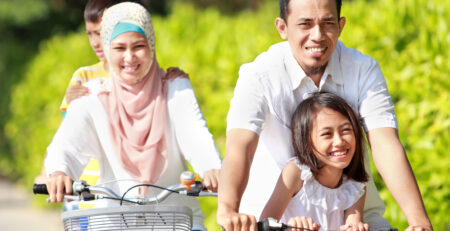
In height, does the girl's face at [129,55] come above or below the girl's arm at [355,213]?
above

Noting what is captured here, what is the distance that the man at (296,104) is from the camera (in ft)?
9.84

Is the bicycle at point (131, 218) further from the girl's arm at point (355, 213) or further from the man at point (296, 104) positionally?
the girl's arm at point (355, 213)

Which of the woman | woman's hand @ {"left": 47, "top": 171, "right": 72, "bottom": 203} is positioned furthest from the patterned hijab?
woman's hand @ {"left": 47, "top": 171, "right": 72, "bottom": 203}

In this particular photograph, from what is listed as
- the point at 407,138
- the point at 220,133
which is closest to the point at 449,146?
the point at 407,138

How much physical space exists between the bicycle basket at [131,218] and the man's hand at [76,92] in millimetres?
1258

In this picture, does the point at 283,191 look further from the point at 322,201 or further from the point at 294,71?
the point at 294,71

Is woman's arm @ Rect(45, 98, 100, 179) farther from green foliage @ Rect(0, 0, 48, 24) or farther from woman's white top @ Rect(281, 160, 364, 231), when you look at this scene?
green foliage @ Rect(0, 0, 48, 24)

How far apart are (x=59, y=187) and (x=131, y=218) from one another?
578 mm

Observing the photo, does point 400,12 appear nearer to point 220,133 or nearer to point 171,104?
point 220,133

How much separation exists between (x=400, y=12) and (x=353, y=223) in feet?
8.84

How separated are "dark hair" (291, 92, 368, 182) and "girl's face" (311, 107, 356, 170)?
0.07ft

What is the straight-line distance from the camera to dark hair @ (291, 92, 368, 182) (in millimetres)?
3121

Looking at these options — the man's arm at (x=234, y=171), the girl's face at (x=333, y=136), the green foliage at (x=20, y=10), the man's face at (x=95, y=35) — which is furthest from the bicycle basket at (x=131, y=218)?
the green foliage at (x=20, y=10)

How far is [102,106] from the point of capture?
13.0 ft
